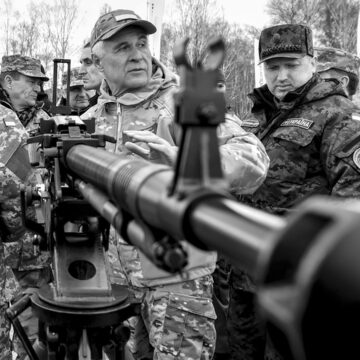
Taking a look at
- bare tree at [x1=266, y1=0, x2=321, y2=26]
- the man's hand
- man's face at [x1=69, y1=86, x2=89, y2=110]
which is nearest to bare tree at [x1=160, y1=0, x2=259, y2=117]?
bare tree at [x1=266, y1=0, x2=321, y2=26]

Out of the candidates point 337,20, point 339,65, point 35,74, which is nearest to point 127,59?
point 339,65

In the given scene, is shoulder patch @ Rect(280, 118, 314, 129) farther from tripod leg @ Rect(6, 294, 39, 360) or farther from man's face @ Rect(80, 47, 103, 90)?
man's face @ Rect(80, 47, 103, 90)

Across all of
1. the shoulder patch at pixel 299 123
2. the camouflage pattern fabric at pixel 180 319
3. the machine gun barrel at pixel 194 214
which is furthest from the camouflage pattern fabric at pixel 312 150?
the machine gun barrel at pixel 194 214

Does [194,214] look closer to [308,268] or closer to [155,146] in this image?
[308,268]

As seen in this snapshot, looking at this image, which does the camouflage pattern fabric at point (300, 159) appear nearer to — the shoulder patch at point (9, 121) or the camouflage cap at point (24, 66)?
the shoulder patch at point (9, 121)

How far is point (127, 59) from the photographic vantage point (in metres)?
3.25

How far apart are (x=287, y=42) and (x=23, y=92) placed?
2.93m

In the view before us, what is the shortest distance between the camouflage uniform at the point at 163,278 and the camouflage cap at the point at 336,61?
288 cm

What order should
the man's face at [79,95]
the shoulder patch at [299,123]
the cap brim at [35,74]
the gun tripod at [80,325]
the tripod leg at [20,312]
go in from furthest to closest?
the man's face at [79,95]
the cap brim at [35,74]
the shoulder patch at [299,123]
the tripod leg at [20,312]
the gun tripod at [80,325]

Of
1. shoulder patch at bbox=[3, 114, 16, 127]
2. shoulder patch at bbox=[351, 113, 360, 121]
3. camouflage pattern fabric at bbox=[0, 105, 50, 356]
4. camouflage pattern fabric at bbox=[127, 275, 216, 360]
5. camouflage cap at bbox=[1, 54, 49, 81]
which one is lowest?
camouflage pattern fabric at bbox=[127, 275, 216, 360]

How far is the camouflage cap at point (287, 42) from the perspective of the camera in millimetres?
4123

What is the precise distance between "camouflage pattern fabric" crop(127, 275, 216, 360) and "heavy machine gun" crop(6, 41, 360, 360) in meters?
1.14

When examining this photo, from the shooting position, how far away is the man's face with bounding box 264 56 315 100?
406cm

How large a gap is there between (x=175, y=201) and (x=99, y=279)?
1.38 m
